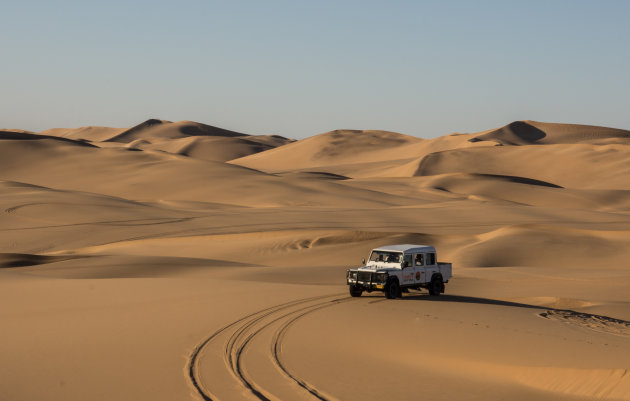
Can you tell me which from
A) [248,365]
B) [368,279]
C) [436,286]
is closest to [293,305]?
[368,279]

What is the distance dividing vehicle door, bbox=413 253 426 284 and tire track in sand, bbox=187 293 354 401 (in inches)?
173

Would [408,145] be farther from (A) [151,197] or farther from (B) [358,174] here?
(A) [151,197]

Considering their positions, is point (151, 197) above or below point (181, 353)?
above

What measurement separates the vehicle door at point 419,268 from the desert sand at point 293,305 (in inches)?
33.1

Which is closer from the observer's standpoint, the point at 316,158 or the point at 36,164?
the point at 36,164

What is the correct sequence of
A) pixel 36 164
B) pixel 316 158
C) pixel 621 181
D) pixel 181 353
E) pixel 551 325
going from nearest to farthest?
pixel 181 353 < pixel 551 325 < pixel 36 164 < pixel 621 181 < pixel 316 158

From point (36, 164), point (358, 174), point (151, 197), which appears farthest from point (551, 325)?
point (358, 174)

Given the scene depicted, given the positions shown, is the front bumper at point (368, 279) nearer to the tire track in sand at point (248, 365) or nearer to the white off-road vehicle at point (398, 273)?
the white off-road vehicle at point (398, 273)

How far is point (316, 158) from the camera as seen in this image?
159750 mm

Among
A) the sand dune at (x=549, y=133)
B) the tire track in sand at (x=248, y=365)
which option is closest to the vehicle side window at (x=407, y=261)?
the tire track in sand at (x=248, y=365)

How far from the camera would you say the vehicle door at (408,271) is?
19328mm

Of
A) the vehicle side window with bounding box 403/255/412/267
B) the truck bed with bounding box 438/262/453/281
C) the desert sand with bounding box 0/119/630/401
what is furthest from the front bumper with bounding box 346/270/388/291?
the truck bed with bounding box 438/262/453/281

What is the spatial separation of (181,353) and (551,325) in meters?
7.59

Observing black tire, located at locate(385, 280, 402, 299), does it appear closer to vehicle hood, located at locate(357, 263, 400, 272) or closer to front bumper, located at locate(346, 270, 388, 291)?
front bumper, located at locate(346, 270, 388, 291)
